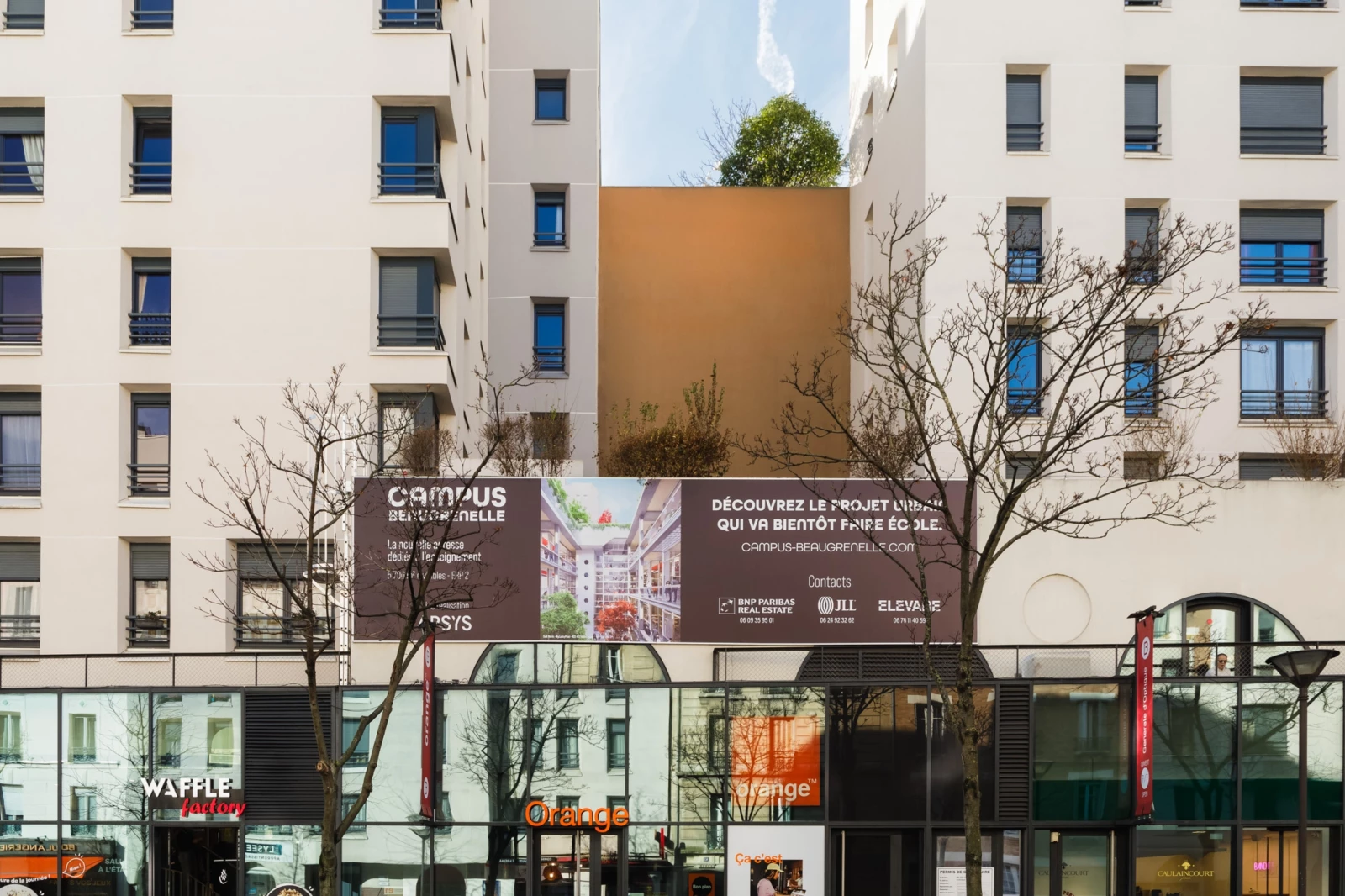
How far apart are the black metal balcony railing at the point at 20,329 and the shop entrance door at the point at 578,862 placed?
13959 millimetres

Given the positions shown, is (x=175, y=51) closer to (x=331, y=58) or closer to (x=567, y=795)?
(x=331, y=58)

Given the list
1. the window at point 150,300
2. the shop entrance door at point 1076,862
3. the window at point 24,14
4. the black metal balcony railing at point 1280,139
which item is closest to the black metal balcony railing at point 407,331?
the window at point 150,300

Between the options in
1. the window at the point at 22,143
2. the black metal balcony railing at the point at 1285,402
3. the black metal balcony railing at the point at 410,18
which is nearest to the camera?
the window at the point at 22,143

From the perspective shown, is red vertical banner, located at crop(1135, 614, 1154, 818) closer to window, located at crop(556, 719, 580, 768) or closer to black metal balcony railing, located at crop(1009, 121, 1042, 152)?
window, located at crop(556, 719, 580, 768)

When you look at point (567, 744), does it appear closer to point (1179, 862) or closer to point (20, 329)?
point (1179, 862)

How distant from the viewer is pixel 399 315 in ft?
82.4

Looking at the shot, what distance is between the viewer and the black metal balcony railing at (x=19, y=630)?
24.1m

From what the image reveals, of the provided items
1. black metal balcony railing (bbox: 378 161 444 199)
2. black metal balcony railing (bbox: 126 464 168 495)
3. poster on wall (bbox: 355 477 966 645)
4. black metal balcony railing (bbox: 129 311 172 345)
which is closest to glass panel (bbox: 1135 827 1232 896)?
poster on wall (bbox: 355 477 966 645)

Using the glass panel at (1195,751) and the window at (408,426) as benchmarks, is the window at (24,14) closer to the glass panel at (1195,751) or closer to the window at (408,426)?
the window at (408,426)

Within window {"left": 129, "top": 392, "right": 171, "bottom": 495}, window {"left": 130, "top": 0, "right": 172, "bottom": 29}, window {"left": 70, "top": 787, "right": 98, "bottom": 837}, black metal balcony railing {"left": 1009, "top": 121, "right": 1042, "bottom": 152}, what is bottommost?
window {"left": 70, "top": 787, "right": 98, "bottom": 837}

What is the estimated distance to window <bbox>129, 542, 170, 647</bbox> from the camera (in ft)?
79.4

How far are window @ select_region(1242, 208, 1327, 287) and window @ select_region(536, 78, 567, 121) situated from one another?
19.4m

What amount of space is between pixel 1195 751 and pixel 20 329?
73.7 feet

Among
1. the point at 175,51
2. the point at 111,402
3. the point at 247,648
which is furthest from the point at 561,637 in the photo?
the point at 175,51
